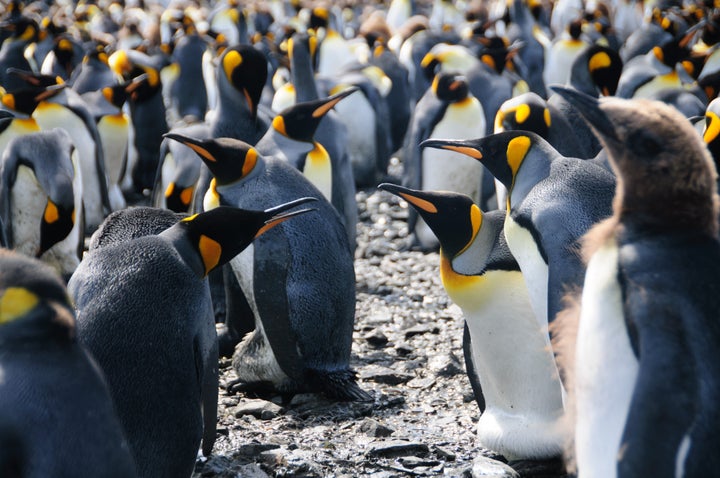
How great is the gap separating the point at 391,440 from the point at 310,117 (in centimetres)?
223

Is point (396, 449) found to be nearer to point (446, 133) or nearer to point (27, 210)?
point (27, 210)

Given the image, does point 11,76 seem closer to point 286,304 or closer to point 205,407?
point 286,304

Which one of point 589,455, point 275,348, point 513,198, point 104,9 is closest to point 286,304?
point 275,348

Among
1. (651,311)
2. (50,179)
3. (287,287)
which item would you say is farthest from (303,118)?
(651,311)

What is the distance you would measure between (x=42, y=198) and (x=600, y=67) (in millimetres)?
4113

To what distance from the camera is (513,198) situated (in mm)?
3713

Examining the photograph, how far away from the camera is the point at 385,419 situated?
4.12 m

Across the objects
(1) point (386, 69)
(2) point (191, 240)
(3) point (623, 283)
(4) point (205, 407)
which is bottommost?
(1) point (386, 69)

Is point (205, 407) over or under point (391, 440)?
over

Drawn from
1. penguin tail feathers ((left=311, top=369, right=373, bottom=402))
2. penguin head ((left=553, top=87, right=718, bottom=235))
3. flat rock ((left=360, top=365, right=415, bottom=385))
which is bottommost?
flat rock ((left=360, top=365, right=415, bottom=385))

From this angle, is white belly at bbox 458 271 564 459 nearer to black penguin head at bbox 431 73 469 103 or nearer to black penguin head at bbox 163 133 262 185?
black penguin head at bbox 163 133 262 185

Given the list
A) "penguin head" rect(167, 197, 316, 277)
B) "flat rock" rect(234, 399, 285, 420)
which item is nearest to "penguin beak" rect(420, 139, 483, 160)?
"penguin head" rect(167, 197, 316, 277)

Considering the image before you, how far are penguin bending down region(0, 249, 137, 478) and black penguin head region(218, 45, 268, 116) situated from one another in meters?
4.10

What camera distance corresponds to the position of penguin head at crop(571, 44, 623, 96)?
→ 744 cm
